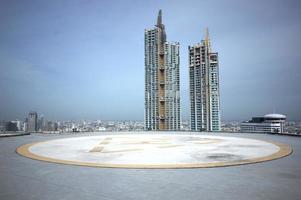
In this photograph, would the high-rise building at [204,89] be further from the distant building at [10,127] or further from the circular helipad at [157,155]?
the circular helipad at [157,155]

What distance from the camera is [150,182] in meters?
4.62

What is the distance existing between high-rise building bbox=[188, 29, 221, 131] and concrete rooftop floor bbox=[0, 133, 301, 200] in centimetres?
6014

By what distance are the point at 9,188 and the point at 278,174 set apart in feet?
17.9

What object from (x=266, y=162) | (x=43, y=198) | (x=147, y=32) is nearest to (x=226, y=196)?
(x=43, y=198)

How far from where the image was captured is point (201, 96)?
68625 mm

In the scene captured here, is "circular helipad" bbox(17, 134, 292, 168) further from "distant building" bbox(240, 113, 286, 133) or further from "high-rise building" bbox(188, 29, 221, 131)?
"distant building" bbox(240, 113, 286, 133)

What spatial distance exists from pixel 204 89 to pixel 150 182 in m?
66.1

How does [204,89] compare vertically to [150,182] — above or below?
above

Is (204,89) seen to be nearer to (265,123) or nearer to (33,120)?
(265,123)

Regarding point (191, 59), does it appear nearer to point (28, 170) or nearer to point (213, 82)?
point (213, 82)

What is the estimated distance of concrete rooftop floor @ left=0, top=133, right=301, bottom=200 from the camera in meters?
3.84

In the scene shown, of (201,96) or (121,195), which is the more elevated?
(201,96)

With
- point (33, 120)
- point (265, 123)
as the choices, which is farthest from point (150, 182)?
point (265, 123)

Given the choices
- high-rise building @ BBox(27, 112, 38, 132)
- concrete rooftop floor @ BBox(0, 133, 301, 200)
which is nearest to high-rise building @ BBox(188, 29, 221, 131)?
high-rise building @ BBox(27, 112, 38, 132)
